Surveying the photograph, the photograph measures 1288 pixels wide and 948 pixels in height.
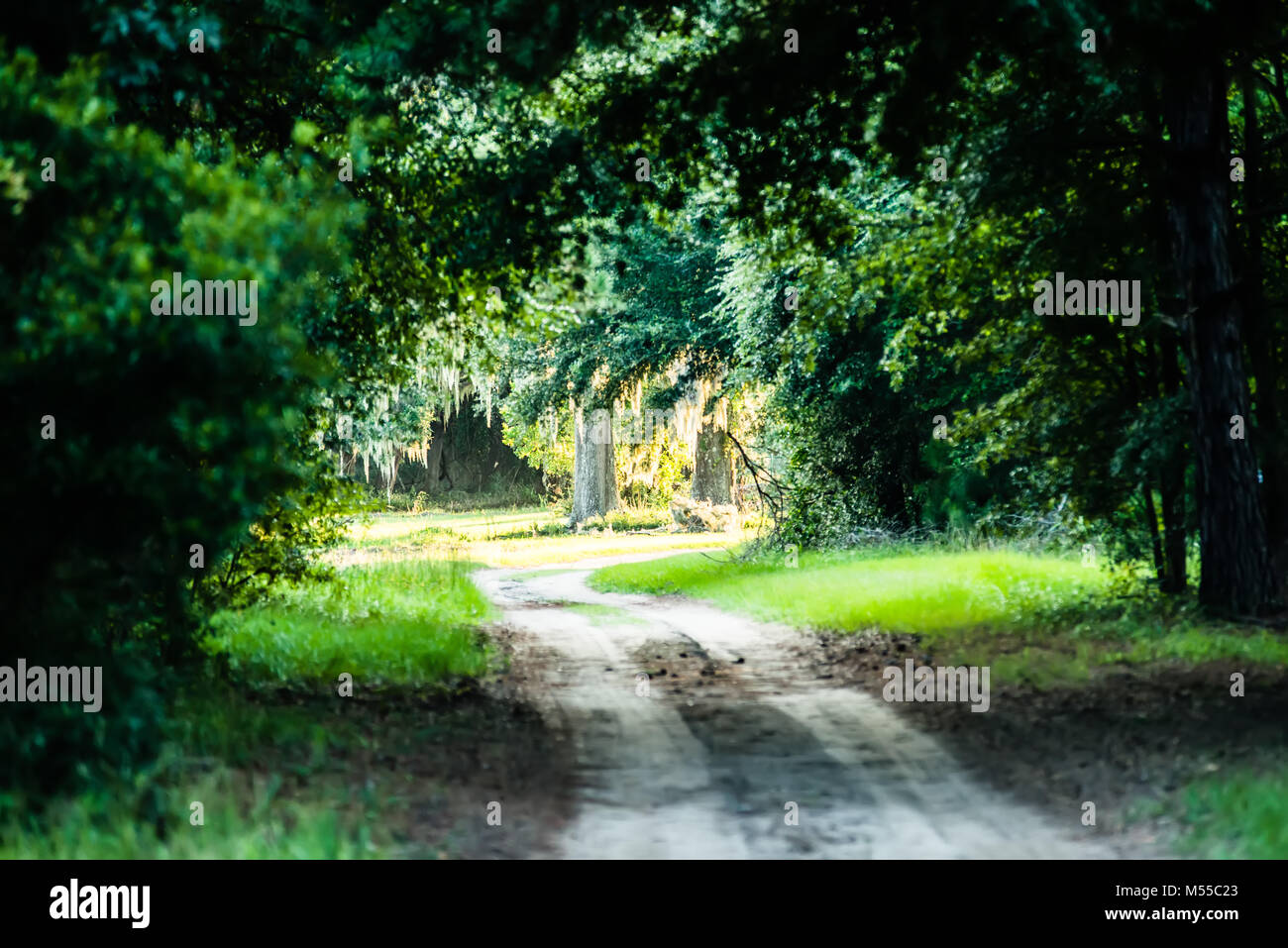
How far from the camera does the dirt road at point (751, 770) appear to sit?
6.26m

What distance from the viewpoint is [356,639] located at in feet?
40.3

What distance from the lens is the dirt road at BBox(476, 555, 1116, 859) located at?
20.5 feet

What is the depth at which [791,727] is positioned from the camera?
366 inches

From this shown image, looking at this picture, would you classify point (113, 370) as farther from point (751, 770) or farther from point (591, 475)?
point (591, 475)

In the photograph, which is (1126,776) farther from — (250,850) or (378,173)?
(378,173)

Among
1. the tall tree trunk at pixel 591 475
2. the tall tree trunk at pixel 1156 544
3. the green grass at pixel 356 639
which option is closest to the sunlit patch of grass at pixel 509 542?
the tall tree trunk at pixel 591 475

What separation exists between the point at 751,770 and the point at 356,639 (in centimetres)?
584

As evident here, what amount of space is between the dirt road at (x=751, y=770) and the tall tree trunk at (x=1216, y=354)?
14.1ft

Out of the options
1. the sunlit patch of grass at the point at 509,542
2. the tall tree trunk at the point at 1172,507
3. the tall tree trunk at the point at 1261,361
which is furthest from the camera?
the sunlit patch of grass at the point at 509,542

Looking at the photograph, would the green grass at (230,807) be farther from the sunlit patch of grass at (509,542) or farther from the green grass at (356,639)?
the sunlit patch of grass at (509,542)

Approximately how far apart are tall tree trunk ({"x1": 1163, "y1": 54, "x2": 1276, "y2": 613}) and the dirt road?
430cm

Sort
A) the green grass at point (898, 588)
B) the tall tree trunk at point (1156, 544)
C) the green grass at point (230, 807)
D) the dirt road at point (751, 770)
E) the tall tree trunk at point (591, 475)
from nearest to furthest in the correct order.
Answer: the green grass at point (230, 807) → the dirt road at point (751, 770) → the tall tree trunk at point (1156, 544) → the green grass at point (898, 588) → the tall tree trunk at point (591, 475)

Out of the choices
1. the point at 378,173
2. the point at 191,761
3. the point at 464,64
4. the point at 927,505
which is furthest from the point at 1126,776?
the point at 927,505

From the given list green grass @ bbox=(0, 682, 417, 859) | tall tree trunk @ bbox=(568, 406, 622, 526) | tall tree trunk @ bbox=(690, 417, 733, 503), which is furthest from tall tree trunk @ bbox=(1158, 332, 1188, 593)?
tall tree trunk @ bbox=(568, 406, 622, 526)
